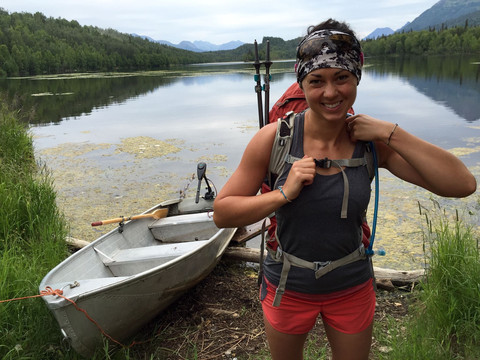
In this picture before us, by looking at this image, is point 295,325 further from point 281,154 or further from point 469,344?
point 469,344

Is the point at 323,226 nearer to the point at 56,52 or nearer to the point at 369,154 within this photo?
the point at 369,154

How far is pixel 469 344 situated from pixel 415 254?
7.94 ft

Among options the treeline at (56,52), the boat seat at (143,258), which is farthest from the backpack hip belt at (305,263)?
the treeline at (56,52)

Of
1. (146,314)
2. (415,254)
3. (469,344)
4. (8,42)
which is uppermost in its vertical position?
(8,42)

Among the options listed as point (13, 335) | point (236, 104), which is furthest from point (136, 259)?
point (236, 104)

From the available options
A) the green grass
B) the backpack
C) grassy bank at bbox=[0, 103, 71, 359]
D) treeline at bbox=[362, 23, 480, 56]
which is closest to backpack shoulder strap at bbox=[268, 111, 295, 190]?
the backpack

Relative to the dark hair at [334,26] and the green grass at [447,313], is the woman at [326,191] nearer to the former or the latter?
the dark hair at [334,26]

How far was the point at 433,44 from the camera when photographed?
6800cm

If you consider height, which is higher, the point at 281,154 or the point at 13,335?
the point at 281,154

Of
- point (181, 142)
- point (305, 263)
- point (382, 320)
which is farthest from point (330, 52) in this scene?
point (181, 142)

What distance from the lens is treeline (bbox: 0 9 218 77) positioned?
2261 inches

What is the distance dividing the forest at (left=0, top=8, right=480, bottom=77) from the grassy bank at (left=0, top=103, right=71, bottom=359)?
4449 centimetres

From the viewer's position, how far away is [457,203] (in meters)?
6.07

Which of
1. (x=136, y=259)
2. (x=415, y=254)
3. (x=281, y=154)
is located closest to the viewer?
(x=281, y=154)
